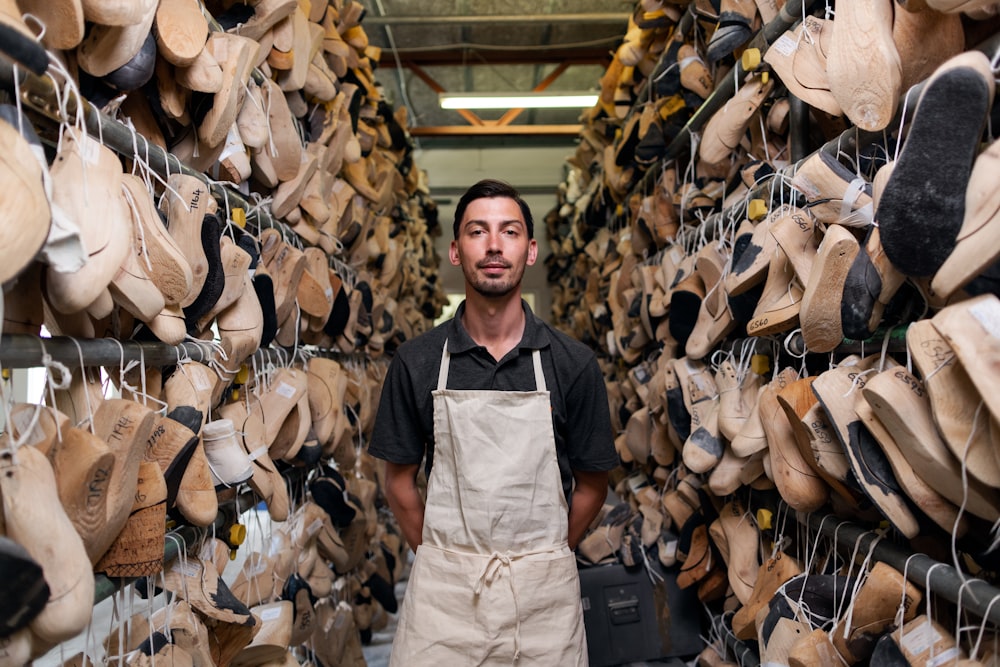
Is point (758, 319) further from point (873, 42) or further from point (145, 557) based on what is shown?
point (145, 557)

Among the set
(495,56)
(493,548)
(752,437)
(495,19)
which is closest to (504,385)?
(493,548)

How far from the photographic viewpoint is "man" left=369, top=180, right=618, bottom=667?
4.21ft

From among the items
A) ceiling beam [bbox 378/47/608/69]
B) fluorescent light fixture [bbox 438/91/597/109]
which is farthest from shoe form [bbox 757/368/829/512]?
ceiling beam [bbox 378/47/608/69]

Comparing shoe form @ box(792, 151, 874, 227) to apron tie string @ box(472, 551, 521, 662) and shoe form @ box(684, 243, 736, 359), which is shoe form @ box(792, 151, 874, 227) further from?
apron tie string @ box(472, 551, 521, 662)

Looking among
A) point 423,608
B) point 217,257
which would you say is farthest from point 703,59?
point 423,608

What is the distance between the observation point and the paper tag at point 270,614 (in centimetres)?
144

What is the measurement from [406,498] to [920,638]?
94 cm

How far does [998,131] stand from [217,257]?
1.07m

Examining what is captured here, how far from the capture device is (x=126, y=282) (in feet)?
2.90

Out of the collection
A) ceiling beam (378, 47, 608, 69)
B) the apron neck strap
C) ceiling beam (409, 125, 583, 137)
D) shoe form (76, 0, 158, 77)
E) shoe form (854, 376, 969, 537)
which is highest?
ceiling beam (378, 47, 608, 69)

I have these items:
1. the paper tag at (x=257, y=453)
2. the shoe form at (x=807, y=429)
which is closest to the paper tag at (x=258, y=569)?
the paper tag at (x=257, y=453)

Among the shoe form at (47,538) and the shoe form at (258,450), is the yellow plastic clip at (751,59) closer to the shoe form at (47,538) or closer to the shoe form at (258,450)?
the shoe form at (258,450)

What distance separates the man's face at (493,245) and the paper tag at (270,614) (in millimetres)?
747

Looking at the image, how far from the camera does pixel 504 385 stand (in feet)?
4.55
